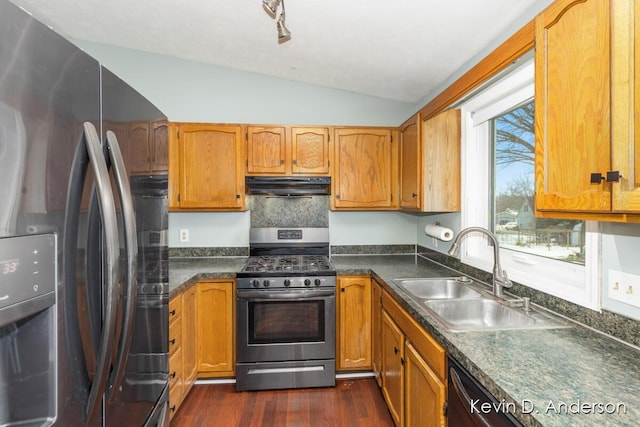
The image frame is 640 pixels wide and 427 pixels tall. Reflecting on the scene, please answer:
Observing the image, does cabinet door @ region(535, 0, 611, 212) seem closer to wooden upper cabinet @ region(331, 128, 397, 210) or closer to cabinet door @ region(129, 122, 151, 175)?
cabinet door @ region(129, 122, 151, 175)

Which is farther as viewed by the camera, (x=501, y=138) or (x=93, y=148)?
(x=501, y=138)

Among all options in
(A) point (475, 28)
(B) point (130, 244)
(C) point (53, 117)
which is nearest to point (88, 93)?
(C) point (53, 117)

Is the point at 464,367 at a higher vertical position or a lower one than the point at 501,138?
lower

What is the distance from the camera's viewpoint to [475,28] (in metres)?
1.71

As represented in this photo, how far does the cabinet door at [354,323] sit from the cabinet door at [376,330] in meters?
0.04

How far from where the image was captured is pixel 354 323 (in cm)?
241

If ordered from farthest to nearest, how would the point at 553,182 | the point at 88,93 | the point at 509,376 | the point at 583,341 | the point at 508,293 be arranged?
the point at 508,293, the point at 583,341, the point at 553,182, the point at 509,376, the point at 88,93

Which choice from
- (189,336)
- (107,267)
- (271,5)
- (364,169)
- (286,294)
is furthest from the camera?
(364,169)

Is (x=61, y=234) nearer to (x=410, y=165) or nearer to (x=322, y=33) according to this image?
(x=322, y=33)

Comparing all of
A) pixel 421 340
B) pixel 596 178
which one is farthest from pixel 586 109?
pixel 421 340

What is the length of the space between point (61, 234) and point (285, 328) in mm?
1850

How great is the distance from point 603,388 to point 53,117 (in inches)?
58.8

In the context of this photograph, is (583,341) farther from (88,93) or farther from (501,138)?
(88,93)

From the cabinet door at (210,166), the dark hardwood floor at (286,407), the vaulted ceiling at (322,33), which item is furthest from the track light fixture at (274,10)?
the dark hardwood floor at (286,407)
